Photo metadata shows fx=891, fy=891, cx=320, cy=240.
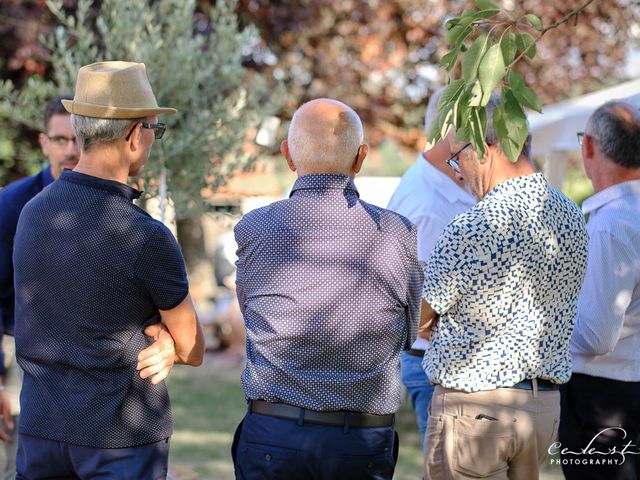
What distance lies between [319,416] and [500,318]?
2.37ft

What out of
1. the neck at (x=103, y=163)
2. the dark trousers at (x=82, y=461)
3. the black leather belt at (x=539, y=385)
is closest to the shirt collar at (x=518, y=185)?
the black leather belt at (x=539, y=385)

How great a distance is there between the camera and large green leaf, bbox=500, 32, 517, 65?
2422 mm

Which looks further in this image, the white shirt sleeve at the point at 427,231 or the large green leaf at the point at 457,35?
the white shirt sleeve at the point at 427,231

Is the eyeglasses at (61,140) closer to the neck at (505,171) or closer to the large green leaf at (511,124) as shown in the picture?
the neck at (505,171)

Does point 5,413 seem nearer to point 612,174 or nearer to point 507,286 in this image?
point 507,286

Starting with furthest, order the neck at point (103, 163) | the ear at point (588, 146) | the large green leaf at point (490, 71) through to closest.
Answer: the ear at point (588, 146) < the neck at point (103, 163) < the large green leaf at point (490, 71)

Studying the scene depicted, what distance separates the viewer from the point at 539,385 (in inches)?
128

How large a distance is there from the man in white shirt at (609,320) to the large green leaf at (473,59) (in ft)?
5.13

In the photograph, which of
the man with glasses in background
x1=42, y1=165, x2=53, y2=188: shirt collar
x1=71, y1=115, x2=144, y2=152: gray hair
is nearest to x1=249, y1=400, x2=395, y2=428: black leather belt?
x1=71, y1=115, x2=144, y2=152: gray hair

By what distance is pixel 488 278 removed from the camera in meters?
3.06

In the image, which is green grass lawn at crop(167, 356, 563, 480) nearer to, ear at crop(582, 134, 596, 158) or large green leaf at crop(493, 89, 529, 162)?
ear at crop(582, 134, 596, 158)

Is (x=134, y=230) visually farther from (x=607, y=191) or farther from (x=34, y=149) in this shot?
(x=34, y=149)

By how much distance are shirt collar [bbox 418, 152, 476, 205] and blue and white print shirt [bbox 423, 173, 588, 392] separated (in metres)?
1.03

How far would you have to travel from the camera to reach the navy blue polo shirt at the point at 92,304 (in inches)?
109
